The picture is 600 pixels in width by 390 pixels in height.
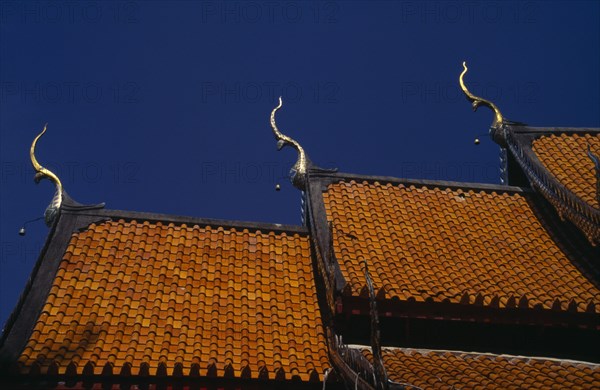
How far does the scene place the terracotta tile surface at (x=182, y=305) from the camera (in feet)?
30.3

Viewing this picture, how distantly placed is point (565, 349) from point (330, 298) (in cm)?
318

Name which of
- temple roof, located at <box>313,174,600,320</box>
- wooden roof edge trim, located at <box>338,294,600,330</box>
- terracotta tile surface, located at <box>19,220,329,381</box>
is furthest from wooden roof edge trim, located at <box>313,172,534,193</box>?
wooden roof edge trim, located at <box>338,294,600,330</box>

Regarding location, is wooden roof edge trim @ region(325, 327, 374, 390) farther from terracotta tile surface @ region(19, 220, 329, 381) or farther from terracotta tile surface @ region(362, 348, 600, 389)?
terracotta tile surface @ region(362, 348, 600, 389)

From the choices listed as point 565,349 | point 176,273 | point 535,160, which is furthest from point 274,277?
point 535,160

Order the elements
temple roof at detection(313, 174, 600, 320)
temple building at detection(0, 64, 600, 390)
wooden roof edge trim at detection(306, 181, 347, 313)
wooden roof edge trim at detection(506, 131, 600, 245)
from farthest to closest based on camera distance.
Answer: wooden roof edge trim at detection(506, 131, 600, 245), temple roof at detection(313, 174, 600, 320), wooden roof edge trim at detection(306, 181, 347, 313), temple building at detection(0, 64, 600, 390)

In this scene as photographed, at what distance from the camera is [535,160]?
13688 millimetres

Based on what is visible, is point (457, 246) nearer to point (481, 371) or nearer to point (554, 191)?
point (554, 191)

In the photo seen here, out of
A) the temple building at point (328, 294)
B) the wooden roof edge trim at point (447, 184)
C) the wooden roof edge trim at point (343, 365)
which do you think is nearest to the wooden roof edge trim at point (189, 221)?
the temple building at point (328, 294)

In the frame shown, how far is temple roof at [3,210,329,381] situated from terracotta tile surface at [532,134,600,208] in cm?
453

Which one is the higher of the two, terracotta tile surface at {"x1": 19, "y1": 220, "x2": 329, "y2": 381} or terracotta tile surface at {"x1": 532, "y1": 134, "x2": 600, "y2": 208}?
terracotta tile surface at {"x1": 532, "y1": 134, "x2": 600, "y2": 208}

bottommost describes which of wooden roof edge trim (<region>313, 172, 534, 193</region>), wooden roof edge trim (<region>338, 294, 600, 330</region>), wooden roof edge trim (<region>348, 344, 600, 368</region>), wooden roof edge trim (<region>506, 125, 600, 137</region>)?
wooden roof edge trim (<region>348, 344, 600, 368</region>)

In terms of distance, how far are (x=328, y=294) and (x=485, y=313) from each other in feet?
6.63

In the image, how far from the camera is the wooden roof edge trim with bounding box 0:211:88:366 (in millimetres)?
9296

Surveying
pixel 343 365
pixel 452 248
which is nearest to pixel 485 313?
pixel 452 248
